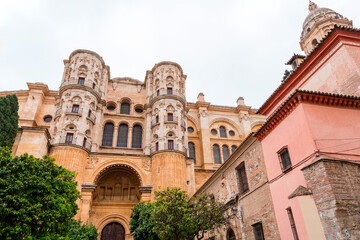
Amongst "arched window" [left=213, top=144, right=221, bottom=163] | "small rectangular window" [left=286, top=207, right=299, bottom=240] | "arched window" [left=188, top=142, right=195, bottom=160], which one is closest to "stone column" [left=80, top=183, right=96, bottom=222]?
"arched window" [left=188, top=142, right=195, bottom=160]

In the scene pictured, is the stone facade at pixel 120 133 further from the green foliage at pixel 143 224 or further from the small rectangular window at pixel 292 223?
the small rectangular window at pixel 292 223

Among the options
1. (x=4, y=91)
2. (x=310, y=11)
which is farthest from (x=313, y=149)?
(x=4, y=91)

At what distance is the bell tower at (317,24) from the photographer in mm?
25766

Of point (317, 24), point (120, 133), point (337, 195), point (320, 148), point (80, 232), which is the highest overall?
point (317, 24)

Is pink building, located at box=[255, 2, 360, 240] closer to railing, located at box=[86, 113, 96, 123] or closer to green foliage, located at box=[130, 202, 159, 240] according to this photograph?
green foliage, located at box=[130, 202, 159, 240]

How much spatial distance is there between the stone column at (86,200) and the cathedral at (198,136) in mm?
85

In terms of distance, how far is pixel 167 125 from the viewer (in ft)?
86.0

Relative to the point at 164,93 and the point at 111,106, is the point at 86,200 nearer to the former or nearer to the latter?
the point at 111,106

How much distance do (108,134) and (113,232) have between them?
10012 mm

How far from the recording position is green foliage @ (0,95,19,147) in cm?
1609

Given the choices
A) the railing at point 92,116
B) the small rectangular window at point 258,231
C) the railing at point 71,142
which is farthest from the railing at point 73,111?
the small rectangular window at point 258,231

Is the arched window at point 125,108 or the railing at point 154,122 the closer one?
the railing at point 154,122

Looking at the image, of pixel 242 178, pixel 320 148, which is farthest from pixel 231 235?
pixel 320 148

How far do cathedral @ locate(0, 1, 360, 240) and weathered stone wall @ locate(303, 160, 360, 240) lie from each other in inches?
3.0
